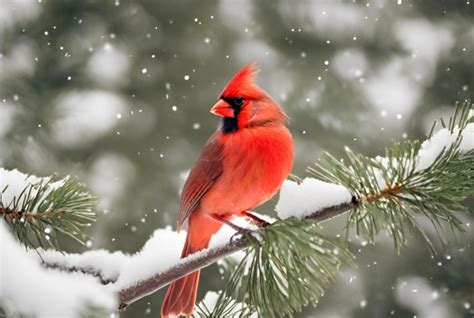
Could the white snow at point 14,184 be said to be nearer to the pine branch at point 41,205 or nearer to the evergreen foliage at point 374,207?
the pine branch at point 41,205

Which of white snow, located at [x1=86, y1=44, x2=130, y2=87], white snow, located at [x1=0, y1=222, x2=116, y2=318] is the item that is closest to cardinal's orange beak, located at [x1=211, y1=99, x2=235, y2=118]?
white snow, located at [x1=0, y1=222, x2=116, y2=318]

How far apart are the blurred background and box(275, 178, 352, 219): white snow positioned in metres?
1.91

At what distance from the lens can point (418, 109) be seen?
3.30 metres

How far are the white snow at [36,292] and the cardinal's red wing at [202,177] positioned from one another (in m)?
0.70

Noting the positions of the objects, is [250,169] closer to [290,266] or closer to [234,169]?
[234,169]

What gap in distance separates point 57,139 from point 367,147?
1380mm

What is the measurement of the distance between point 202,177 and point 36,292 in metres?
0.79

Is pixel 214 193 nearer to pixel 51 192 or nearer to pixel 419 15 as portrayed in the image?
pixel 51 192

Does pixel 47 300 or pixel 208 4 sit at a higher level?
pixel 208 4

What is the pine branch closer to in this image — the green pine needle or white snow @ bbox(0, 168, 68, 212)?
white snow @ bbox(0, 168, 68, 212)

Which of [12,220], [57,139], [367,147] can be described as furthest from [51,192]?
[367,147]

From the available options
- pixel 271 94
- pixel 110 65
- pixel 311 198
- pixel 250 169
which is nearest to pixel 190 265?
pixel 311 198

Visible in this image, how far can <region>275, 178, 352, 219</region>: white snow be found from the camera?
1088 mm

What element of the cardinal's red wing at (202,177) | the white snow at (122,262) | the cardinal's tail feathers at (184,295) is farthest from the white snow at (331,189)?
the cardinal's red wing at (202,177)
